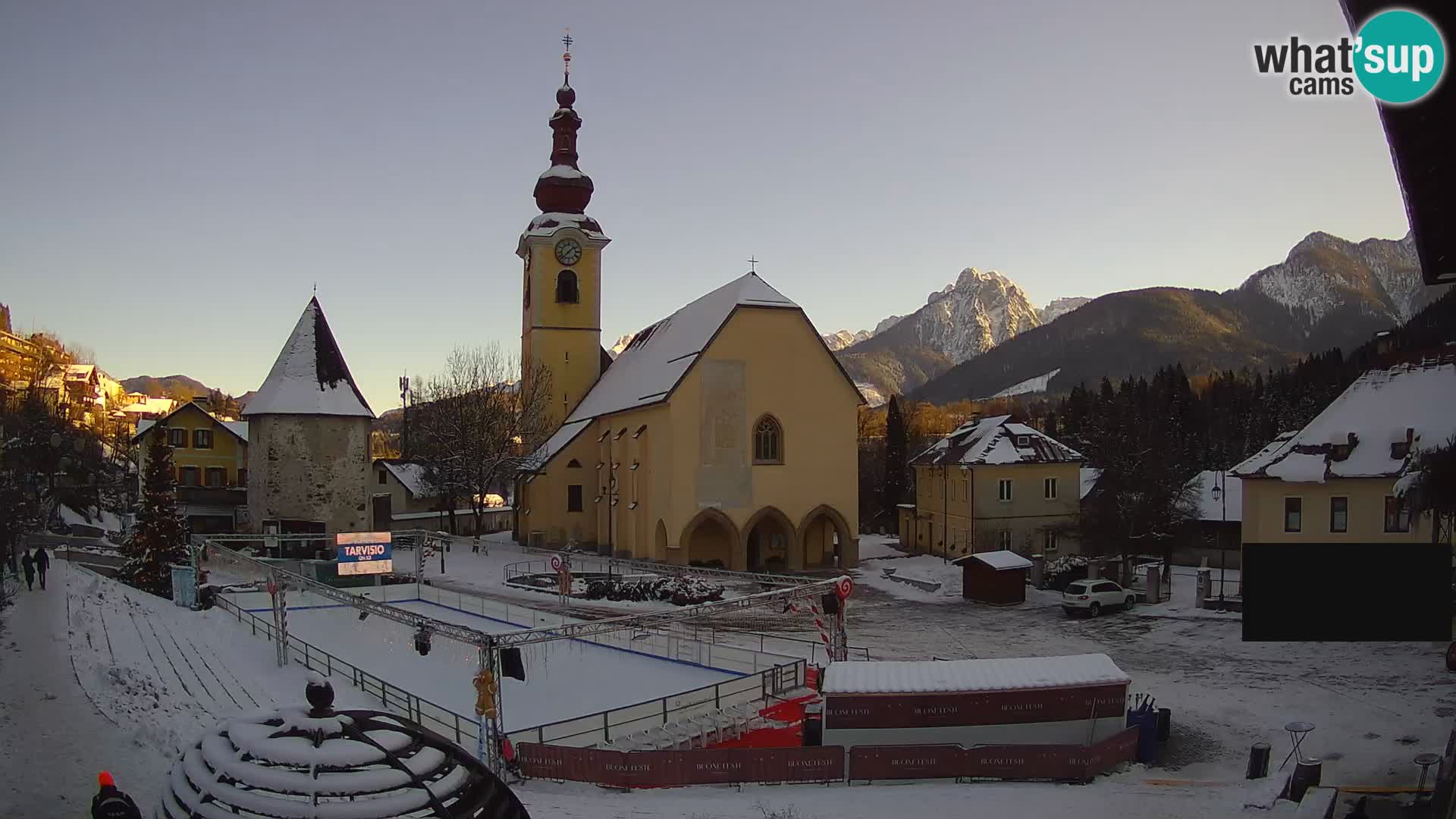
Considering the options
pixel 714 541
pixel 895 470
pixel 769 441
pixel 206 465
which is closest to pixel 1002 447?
pixel 769 441

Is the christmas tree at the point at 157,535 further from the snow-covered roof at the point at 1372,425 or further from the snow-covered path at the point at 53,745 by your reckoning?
the snow-covered roof at the point at 1372,425

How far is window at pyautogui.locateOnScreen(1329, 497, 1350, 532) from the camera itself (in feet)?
94.2

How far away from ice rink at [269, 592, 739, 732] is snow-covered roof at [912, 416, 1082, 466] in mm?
24103

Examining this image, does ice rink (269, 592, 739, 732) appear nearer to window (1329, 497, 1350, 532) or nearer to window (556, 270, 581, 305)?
window (1329, 497, 1350, 532)

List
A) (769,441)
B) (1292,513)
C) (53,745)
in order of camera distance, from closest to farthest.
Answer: (53,745) < (1292,513) < (769,441)

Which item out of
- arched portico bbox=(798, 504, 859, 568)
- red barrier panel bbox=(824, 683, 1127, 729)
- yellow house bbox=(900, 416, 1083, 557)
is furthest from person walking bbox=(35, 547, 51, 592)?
yellow house bbox=(900, 416, 1083, 557)

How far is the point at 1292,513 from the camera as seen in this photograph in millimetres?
29875

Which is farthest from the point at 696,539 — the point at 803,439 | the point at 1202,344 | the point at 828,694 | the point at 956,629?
the point at 1202,344

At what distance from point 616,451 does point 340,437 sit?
467 inches

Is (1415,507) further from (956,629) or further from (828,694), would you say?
(956,629)

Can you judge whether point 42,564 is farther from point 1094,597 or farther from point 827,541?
point 1094,597

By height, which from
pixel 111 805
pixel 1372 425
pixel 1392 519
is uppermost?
pixel 1372 425

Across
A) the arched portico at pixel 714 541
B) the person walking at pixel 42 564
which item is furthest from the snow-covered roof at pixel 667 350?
the person walking at pixel 42 564

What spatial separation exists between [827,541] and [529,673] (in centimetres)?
2289
